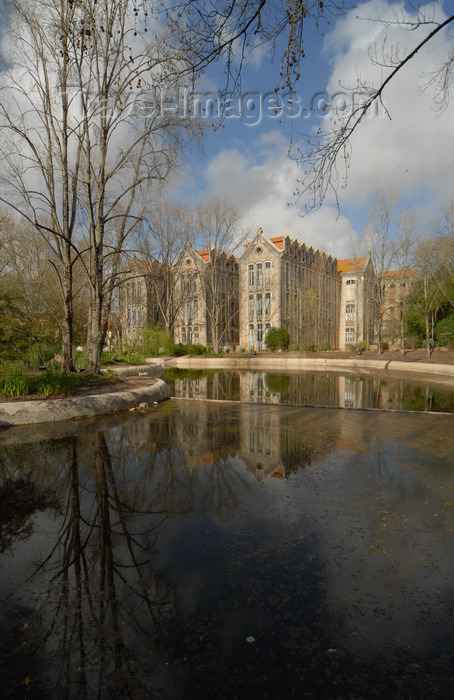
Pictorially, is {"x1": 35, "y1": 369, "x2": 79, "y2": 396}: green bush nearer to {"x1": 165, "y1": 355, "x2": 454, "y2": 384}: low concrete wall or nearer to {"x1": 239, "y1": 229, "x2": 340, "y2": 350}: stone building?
{"x1": 165, "y1": 355, "x2": 454, "y2": 384}: low concrete wall

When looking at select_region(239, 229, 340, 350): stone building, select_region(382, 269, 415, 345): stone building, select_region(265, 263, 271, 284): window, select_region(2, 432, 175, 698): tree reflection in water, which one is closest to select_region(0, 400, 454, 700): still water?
select_region(2, 432, 175, 698): tree reflection in water

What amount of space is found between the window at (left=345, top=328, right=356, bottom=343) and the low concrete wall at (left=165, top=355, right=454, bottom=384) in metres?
35.5

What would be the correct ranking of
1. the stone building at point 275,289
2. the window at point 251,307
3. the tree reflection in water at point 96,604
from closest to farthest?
1. the tree reflection in water at point 96,604
2. the stone building at point 275,289
3. the window at point 251,307

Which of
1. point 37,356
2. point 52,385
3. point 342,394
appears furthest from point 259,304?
point 52,385

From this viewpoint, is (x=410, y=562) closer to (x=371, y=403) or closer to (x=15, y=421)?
(x=15, y=421)

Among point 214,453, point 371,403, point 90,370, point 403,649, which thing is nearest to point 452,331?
point 371,403

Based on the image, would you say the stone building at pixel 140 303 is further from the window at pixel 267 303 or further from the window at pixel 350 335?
the window at pixel 350 335

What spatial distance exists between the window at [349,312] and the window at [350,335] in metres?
1.82

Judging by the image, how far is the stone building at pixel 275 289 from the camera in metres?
50.1

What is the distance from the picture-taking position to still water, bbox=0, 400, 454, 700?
6.77ft

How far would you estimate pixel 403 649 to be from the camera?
222 cm

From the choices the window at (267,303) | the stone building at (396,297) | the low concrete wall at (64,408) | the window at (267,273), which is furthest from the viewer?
the window at (267,303)

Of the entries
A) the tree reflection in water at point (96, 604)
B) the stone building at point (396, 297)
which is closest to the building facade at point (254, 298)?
the stone building at point (396, 297)

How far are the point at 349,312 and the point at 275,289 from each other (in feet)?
61.9
